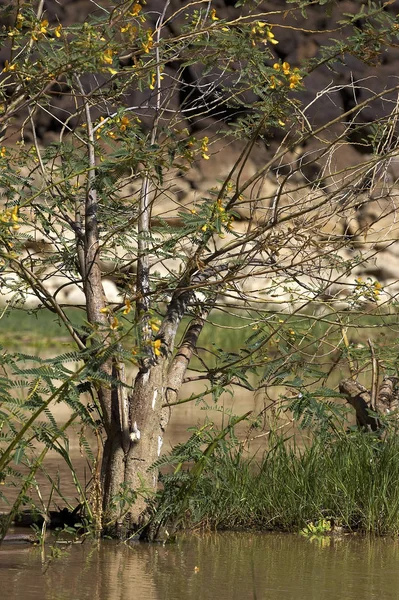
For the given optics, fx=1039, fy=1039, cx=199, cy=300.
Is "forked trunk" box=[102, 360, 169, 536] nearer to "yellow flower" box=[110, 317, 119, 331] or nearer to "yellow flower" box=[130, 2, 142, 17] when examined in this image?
"yellow flower" box=[110, 317, 119, 331]

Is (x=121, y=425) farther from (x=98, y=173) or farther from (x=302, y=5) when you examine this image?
(x=302, y=5)

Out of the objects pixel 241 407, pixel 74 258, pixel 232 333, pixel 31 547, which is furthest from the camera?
pixel 232 333

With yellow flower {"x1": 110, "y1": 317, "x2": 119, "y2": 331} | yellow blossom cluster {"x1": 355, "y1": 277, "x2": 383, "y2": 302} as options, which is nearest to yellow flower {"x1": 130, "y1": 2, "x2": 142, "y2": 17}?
yellow flower {"x1": 110, "y1": 317, "x2": 119, "y2": 331}

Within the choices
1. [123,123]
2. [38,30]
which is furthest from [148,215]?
[38,30]

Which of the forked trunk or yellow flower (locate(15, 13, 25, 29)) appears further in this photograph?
the forked trunk

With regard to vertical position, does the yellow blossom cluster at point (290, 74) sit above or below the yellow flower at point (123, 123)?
above

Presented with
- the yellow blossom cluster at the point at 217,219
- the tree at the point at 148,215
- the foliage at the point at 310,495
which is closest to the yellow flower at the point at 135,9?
the tree at the point at 148,215

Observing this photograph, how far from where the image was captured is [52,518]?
395 centimetres

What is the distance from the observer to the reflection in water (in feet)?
9.98

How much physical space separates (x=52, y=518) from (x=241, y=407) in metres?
3.27

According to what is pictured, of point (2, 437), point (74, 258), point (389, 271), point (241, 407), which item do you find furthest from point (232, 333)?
point (2, 437)

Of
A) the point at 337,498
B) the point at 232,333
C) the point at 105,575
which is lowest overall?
the point at 105,575

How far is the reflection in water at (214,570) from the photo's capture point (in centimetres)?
304

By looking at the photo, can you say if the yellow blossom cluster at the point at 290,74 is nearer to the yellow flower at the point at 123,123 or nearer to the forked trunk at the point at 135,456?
the yellow flower at the point at 123,123
